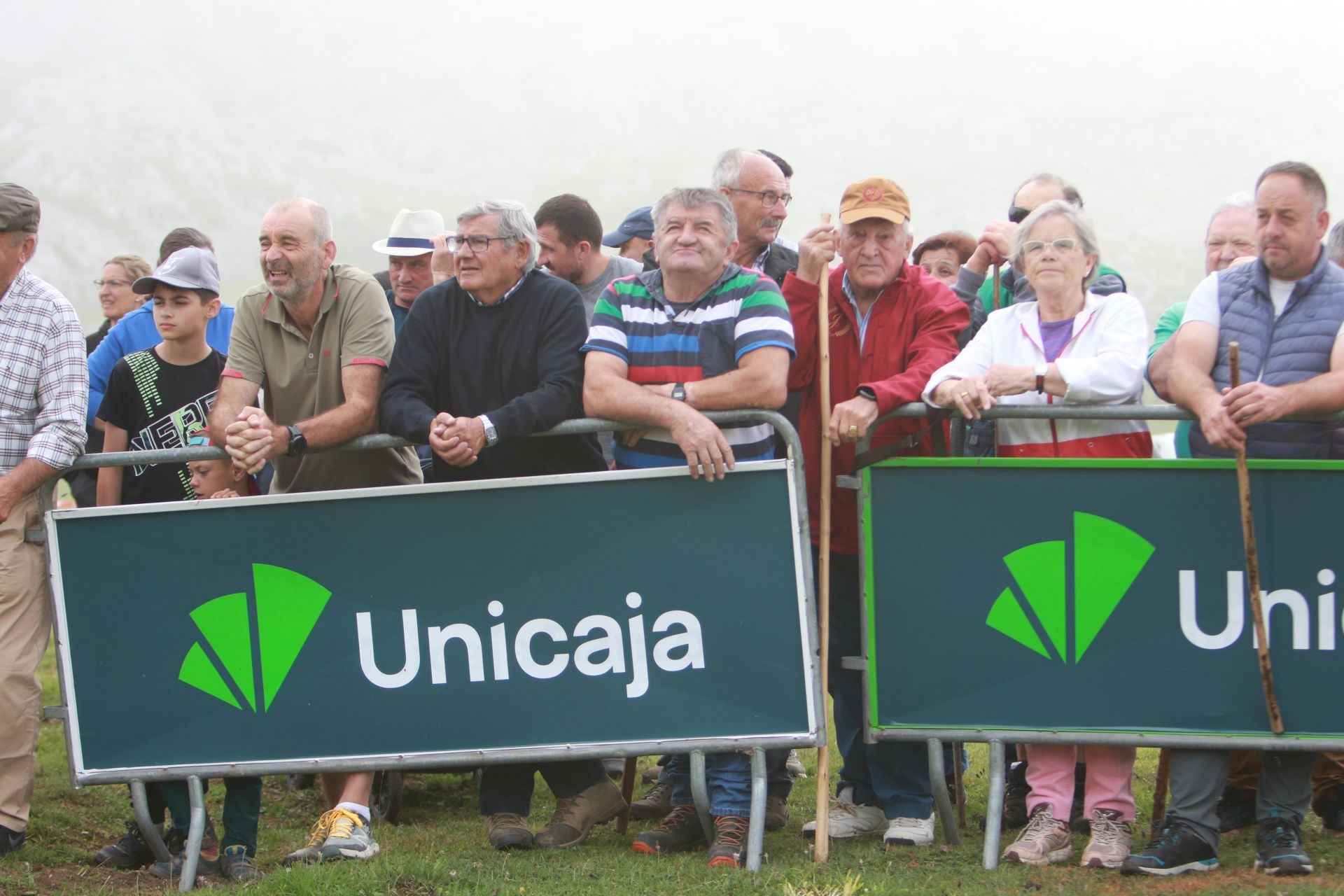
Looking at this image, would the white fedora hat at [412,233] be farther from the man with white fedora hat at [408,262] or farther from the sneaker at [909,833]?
the sneaker at [909,833]

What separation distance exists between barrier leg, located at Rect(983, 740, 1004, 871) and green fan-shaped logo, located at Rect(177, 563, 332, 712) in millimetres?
2435

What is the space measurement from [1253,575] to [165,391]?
14.3 feet

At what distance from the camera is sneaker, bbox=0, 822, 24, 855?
5285 mm

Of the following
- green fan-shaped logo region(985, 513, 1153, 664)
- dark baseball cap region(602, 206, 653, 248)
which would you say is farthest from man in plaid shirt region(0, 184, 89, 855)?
dark baseball cap region(602, 206, 653, 248)

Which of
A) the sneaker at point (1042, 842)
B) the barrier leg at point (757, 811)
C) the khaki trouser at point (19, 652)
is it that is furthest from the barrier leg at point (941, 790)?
the khaki trouser at point (19, 652)

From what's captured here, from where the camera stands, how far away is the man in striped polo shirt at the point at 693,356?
4.84m

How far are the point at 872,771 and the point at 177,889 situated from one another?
262 cm

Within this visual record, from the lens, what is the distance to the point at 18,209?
5.50m

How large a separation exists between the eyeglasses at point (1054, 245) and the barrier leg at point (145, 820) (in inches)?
151

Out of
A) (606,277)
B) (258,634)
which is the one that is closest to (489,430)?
(258,634)

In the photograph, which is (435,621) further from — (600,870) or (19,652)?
(19,652)

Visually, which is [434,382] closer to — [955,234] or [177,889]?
[177,889]

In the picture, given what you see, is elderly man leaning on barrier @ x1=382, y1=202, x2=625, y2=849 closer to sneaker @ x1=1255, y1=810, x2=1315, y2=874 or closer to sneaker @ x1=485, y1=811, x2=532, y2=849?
sneaker @ x1=485, y1=811, x2=532, y2=849

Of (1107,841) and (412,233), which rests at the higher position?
(412,233)
